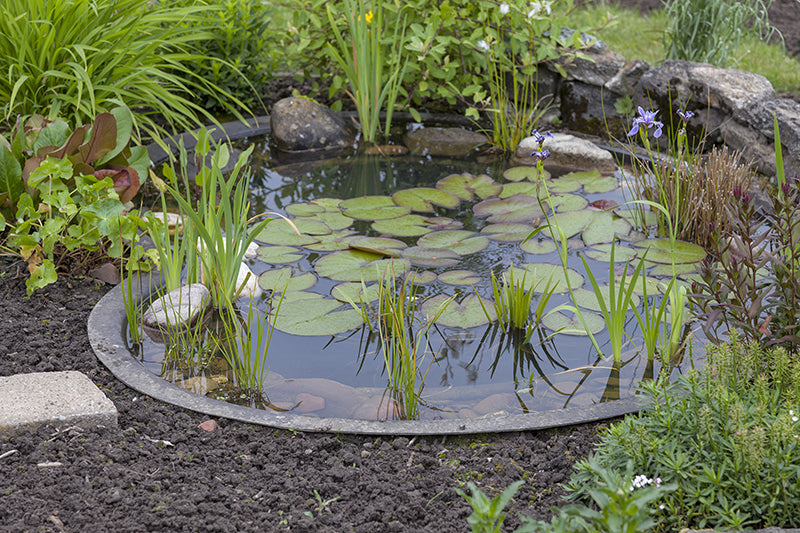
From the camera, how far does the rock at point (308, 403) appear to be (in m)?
2.09

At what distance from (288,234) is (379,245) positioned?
45 cm

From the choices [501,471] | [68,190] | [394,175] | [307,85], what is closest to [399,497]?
[501,471]

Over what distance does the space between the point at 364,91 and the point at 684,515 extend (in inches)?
129

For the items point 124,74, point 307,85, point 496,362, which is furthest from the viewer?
point 307,85

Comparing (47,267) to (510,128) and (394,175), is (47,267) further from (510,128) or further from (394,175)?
(510,128)

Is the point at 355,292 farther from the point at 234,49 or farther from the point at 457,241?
the point at 234,49

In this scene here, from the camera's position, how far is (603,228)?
10.4 ft

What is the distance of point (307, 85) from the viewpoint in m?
5.26

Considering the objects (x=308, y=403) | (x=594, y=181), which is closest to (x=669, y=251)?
(x=594, y=181)

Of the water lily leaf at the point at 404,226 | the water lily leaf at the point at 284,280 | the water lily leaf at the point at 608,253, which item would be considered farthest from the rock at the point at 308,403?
the water lily leaf at the point at 608,253

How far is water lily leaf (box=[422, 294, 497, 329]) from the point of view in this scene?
97.2 inches

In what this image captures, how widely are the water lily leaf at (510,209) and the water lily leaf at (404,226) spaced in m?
0.30

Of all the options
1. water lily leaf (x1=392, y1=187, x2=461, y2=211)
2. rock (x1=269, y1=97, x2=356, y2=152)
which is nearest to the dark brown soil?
water lily leaf (x1=392, y1=187, x2=461, y2=211)

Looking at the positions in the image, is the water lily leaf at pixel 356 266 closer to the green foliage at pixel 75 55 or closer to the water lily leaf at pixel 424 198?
the water lily leaf at pixel 424 198
